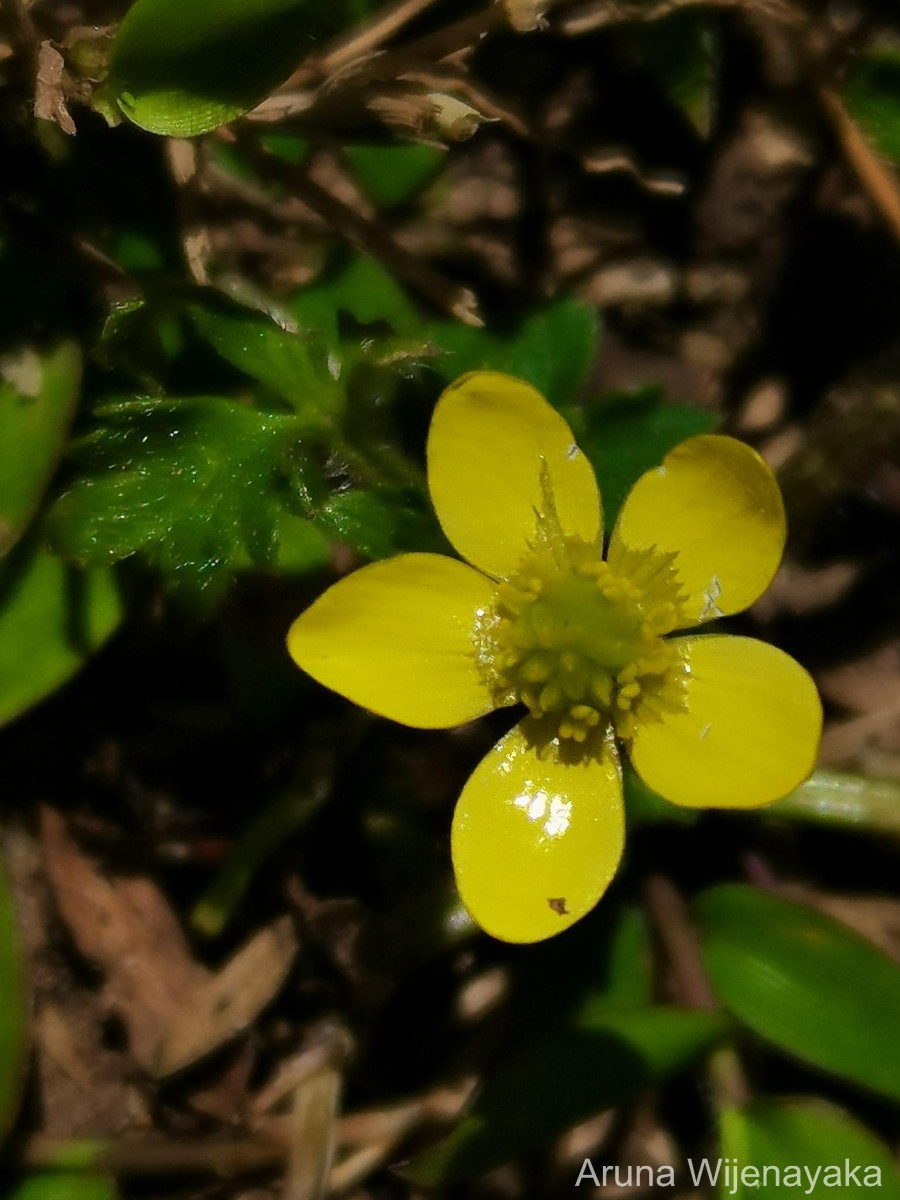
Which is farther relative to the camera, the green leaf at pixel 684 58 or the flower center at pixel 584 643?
the green leaf at pixel 684 58

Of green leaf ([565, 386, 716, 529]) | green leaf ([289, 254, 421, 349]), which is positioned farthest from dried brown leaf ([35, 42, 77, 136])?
green leaf ([565, 386, 716, 529])

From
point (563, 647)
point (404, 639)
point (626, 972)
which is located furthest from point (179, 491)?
point (626, 972)

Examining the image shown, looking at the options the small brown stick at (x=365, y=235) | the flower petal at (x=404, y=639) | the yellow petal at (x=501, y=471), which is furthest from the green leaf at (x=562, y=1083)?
the small brown stick at (x=365, y=235)

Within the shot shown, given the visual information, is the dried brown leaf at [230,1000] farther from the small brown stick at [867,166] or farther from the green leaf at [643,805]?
the small brown stick at [867,166]

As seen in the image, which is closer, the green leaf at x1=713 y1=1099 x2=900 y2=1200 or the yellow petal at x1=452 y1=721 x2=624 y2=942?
the yellow petal at x1=452 y1=721 x2=624 y2=942

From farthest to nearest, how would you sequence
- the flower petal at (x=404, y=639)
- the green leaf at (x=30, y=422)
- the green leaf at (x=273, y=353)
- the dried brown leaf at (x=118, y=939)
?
the dried brown leaf at (x=118, y=939)
the green leaf at (x=30, y=422)
the green leaf at (x=273, y=353)
the flower petal at (x=404, y=639)

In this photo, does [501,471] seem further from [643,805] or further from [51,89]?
[51,89]

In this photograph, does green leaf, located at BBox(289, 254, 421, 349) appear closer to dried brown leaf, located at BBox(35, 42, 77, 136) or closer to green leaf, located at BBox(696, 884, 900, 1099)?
dried brown leaf, located at BBox(35, 42, 77, 136)
